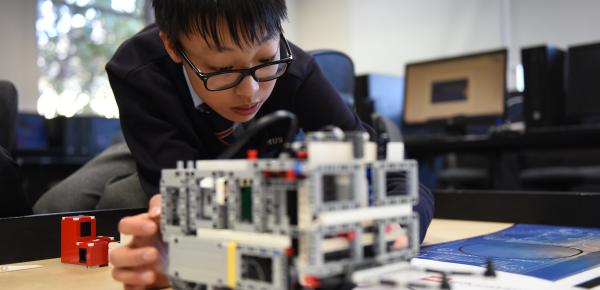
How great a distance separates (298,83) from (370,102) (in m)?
2.48

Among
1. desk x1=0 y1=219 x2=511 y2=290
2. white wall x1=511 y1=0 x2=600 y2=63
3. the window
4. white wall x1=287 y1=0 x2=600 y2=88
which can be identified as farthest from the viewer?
white wall x1=287 y1=0 x2=600 y2=88

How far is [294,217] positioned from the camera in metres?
0.60

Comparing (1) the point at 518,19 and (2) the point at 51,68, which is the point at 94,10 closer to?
Answer: (2) the point at 51,68

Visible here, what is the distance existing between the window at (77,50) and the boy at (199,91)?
3.82 meters

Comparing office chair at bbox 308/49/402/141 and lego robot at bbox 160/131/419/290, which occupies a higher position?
office chair at bbox 308/49/402/141

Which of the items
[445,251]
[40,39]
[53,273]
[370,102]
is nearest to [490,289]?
[445,251]

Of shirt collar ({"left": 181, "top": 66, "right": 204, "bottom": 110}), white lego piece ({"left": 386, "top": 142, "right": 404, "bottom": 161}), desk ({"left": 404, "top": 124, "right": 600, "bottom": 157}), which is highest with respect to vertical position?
shirt collar ({"left": 181, "top": 66, "right": 204, "bottom": 110})

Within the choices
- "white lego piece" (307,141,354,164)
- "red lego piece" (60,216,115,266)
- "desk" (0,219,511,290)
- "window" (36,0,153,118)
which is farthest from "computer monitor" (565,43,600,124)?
"window" (36,0,153,118)

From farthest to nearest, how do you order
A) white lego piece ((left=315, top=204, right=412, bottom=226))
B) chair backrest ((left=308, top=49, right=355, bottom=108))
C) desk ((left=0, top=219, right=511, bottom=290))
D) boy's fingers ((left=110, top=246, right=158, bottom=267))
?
chair backrest ((left=308, top=49, right=355, bottom=108))
desk ((left=0, top=219, right=511, bottom=290))
boy's fingers ((left=110, top=246, right=158, bottom=267))
white lego piece ((left=315, top=204, right=412, bottom=226))

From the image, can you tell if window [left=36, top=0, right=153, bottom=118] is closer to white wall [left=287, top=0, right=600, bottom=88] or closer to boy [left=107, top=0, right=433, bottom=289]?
white wall [left=287, top=0, right=600, bottom=88]

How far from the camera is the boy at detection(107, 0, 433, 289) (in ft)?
2.88

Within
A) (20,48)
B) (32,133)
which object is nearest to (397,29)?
(20,48)

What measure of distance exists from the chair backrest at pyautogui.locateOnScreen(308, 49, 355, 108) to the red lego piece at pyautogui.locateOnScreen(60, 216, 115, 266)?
1.10 metres

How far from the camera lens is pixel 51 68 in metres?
4.72
